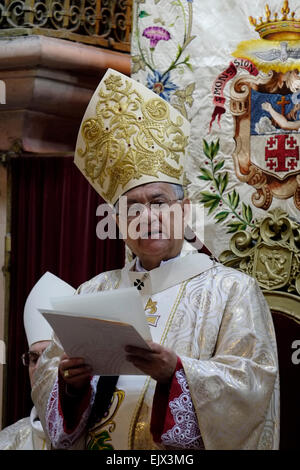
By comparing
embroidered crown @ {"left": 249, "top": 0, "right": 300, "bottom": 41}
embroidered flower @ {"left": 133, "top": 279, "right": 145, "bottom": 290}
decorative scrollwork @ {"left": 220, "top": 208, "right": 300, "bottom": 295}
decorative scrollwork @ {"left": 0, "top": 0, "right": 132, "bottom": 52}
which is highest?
decorative scrollwork @ {"left": 0, "top": 0, "right": 132, "bottom": 52}

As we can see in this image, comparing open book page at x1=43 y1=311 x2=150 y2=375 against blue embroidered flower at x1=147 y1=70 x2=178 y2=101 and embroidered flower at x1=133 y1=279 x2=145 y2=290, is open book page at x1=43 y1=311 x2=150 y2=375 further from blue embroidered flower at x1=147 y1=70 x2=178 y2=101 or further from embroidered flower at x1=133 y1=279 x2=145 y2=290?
blue embroidered flower at x1=147 y1=70 x2=178 y2=101

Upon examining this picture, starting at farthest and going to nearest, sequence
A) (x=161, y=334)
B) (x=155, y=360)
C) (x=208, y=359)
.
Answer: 1. (x=161, y=334)
2. (x=208, y=359)
3. (x=155, y=360)

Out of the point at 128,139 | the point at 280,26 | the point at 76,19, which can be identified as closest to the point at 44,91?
the point at 76,19

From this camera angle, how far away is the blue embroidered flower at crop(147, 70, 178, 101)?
16.1 ft

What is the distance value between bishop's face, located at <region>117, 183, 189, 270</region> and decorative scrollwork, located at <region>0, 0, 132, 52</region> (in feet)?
6.01

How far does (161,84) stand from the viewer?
4930mm

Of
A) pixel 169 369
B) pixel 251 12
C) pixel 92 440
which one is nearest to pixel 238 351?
pixel 169 369

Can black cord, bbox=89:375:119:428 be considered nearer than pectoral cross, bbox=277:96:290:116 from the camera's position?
Yes

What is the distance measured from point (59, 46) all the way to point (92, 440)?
2380 millimetres

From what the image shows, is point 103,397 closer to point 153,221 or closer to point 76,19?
point 153,221

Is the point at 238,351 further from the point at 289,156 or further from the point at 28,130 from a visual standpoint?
the point at 28,130

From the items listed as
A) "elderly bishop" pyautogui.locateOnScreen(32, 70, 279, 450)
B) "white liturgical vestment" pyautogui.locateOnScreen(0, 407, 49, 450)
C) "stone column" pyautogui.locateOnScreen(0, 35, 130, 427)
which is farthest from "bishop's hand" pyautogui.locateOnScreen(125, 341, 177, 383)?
"stone column" pyautogui.locateOnScreen(0, 35, 130, 427)

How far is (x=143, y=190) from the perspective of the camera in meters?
4.02

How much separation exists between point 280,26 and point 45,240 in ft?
6.22
